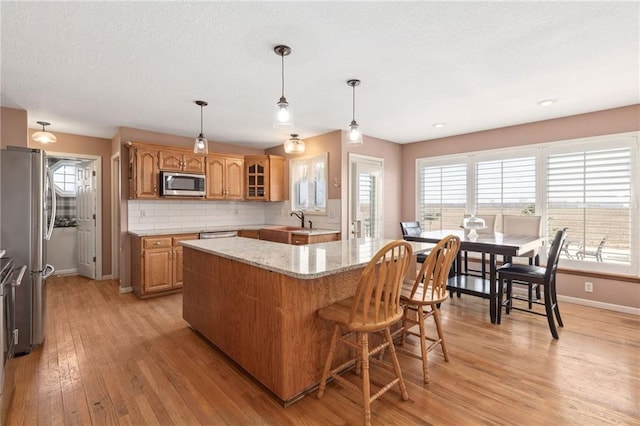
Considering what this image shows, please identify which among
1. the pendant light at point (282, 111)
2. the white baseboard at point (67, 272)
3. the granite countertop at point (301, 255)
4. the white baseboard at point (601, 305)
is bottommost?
the white baseboard at point (601, 305)

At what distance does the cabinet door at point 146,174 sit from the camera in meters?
4.30

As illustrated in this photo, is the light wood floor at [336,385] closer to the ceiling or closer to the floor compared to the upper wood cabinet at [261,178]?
closer to the floor

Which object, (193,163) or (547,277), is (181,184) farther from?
(547,277)

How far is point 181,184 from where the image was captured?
15.2ft

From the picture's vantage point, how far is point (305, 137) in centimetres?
511

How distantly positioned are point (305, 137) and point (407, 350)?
3597 mm

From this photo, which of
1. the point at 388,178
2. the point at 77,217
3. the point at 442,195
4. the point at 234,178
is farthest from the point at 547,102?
the point at 77,217

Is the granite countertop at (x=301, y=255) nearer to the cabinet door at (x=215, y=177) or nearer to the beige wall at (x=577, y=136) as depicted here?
the cabinet door at (x=215, y=177)

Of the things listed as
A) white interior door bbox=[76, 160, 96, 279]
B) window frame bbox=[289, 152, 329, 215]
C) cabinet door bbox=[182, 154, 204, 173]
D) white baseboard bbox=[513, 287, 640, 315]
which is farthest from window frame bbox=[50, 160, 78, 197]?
white baseboard bbox=[513, 287, 640, 315]

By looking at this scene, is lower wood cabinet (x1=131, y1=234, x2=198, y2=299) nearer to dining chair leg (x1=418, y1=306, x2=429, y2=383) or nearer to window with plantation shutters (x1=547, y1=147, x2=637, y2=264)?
dining chair leg (x1=418, y1=306, x2=429, y2=383)

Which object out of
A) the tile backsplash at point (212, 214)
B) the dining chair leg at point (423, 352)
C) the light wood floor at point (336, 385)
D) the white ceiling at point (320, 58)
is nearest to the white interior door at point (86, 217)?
the tile backsplash at point (212, 214)

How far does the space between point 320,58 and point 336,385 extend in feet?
7.75

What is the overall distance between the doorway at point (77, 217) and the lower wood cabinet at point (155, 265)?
138 cm

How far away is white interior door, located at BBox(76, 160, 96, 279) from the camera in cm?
519
